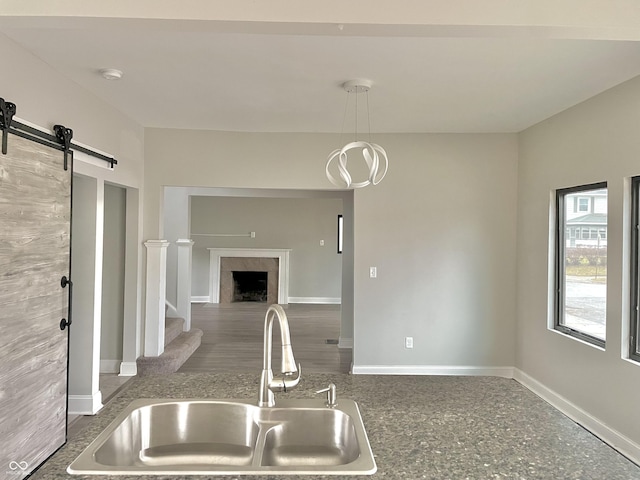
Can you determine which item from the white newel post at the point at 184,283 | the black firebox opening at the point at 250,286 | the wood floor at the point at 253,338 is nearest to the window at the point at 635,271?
the wood floor at the point at 253,338

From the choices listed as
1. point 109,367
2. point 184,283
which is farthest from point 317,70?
point 184,283

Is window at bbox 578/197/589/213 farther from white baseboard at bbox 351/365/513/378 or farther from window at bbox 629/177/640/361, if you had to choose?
white baseboard at bbox 351/365/513/378

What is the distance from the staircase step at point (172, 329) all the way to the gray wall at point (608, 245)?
12.5ft

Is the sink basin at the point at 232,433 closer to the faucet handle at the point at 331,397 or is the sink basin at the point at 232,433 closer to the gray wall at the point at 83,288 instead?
the faucet handle at the point at 331,397

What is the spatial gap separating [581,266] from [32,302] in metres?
3.87

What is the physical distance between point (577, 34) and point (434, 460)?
63.5 inches

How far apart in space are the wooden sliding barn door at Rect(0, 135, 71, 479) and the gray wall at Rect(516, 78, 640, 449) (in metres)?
3.61

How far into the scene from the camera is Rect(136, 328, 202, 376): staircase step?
189 inches

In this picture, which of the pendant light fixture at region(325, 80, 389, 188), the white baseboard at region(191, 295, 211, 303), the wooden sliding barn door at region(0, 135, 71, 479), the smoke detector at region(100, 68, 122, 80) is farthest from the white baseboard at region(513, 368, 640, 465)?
→ the white baseboard at region(191, 295, 211, 303)

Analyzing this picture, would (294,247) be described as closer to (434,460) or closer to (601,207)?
(601,207)

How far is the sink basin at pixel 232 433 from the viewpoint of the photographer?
148 cm

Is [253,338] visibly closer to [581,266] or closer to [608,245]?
[581,266]

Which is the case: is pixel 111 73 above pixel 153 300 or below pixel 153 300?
above

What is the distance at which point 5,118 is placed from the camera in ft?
7.79
